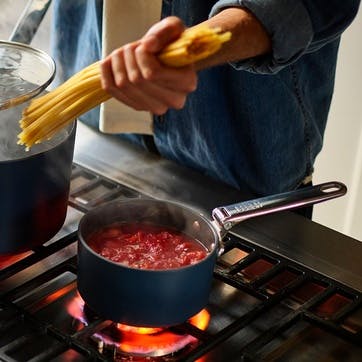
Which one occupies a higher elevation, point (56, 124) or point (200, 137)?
point (56, 124)

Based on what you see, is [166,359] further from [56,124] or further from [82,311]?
[56,124]

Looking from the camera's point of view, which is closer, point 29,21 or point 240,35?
point 240,35

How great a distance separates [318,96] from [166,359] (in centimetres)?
49

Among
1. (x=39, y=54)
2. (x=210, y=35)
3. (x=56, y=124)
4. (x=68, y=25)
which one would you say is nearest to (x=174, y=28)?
(x=210, y=35)

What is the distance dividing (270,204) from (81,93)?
29cm

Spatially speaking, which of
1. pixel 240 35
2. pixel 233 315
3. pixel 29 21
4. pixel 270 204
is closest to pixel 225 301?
pixel 233 315

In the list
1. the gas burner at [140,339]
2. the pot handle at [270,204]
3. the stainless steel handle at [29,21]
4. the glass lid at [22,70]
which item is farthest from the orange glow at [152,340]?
the stainless steel handle at [29,21]

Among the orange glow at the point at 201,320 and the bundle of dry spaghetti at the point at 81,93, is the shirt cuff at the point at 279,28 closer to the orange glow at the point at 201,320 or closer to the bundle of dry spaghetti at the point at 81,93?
the bundle of dry spaghetti at the point at 81,93

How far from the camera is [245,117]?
1108 millimetres

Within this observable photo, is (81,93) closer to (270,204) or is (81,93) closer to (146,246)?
(146,246)

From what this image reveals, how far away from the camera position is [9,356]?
2.59ft

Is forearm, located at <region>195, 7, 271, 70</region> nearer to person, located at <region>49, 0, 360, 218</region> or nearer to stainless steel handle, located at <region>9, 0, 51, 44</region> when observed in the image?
person, located at <region>49, 0, 360, 218</region>

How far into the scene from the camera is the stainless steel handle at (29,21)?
1149mm

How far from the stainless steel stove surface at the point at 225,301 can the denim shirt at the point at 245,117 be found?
64mm
